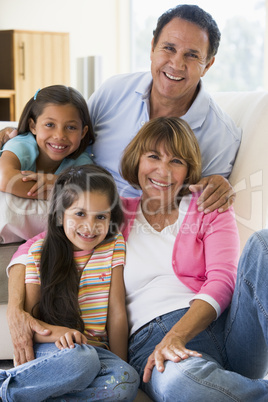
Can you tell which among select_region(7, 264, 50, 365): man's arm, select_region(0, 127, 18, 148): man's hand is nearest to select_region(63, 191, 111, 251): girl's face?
select_region(7, 264, 50, 365): man's arm

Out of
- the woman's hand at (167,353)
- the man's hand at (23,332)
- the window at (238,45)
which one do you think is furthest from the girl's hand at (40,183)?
the window at (238,45)

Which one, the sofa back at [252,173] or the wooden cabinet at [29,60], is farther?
the wooden cabinet at [29,60]

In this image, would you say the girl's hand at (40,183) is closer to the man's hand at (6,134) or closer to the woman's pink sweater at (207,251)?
the man's hand at (6,134)

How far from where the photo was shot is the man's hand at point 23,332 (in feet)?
4.67

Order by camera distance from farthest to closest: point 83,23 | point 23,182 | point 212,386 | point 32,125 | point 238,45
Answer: point 83,23
point 238,45
point 32,125
point 23,182
point 212,386

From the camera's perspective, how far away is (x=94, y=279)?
1.54 metres

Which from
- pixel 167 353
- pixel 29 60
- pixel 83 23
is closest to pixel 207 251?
pixel 167 353

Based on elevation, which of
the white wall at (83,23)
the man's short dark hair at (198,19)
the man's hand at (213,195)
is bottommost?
the man's hand at (213,195)

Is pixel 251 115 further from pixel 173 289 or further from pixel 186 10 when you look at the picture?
pixel 173 289

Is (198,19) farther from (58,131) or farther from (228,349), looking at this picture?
(228,349)

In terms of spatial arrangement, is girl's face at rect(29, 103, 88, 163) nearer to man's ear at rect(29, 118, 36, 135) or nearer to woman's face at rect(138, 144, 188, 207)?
man's ear at rect(29, 118, 36, 135)

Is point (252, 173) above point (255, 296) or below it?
above

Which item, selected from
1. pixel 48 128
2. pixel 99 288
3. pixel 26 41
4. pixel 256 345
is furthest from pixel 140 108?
pixel 26 41

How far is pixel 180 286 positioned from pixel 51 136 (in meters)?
0.71
